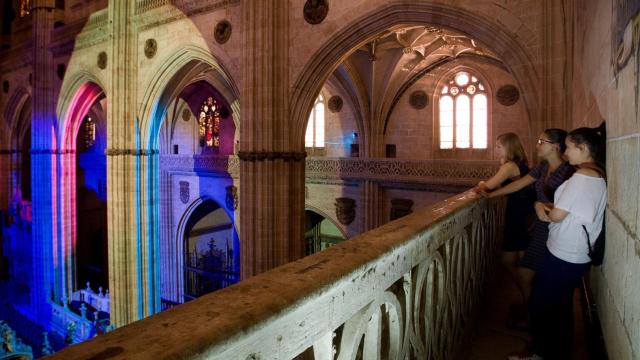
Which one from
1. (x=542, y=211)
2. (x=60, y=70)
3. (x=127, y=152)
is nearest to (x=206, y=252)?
(x=127, y=152)

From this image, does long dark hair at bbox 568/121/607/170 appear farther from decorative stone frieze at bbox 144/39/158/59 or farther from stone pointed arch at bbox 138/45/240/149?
decorative stone frieze at bbox 144/39/158/59

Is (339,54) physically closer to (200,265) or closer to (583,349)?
(583,349)

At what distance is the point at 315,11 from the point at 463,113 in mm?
7618

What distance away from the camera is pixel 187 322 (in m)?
0.91

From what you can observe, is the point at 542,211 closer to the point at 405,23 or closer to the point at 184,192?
the point at 405,23

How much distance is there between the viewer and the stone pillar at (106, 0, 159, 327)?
12.8 m

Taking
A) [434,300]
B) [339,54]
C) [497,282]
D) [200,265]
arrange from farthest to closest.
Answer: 1. [200,265]
2. [339,54]
3. [497,282]
4. [434,300]

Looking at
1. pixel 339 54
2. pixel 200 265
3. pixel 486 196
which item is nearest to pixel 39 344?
pixel 200 265

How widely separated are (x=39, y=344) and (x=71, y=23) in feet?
36.7

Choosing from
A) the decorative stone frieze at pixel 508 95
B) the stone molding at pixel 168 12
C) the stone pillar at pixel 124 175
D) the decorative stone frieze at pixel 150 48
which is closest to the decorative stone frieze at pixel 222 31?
the stone molding at pixel 168 12

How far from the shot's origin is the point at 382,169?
14.0 m

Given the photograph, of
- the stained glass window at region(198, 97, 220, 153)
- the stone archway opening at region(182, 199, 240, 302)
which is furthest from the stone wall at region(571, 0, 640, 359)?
the stained glass window at region(198, 97, 220, 153)

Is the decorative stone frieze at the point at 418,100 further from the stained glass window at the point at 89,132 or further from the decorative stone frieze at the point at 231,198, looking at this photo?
the stained glass window at the point at 89,132

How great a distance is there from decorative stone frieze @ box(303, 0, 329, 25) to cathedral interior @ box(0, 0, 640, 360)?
0.03 m
